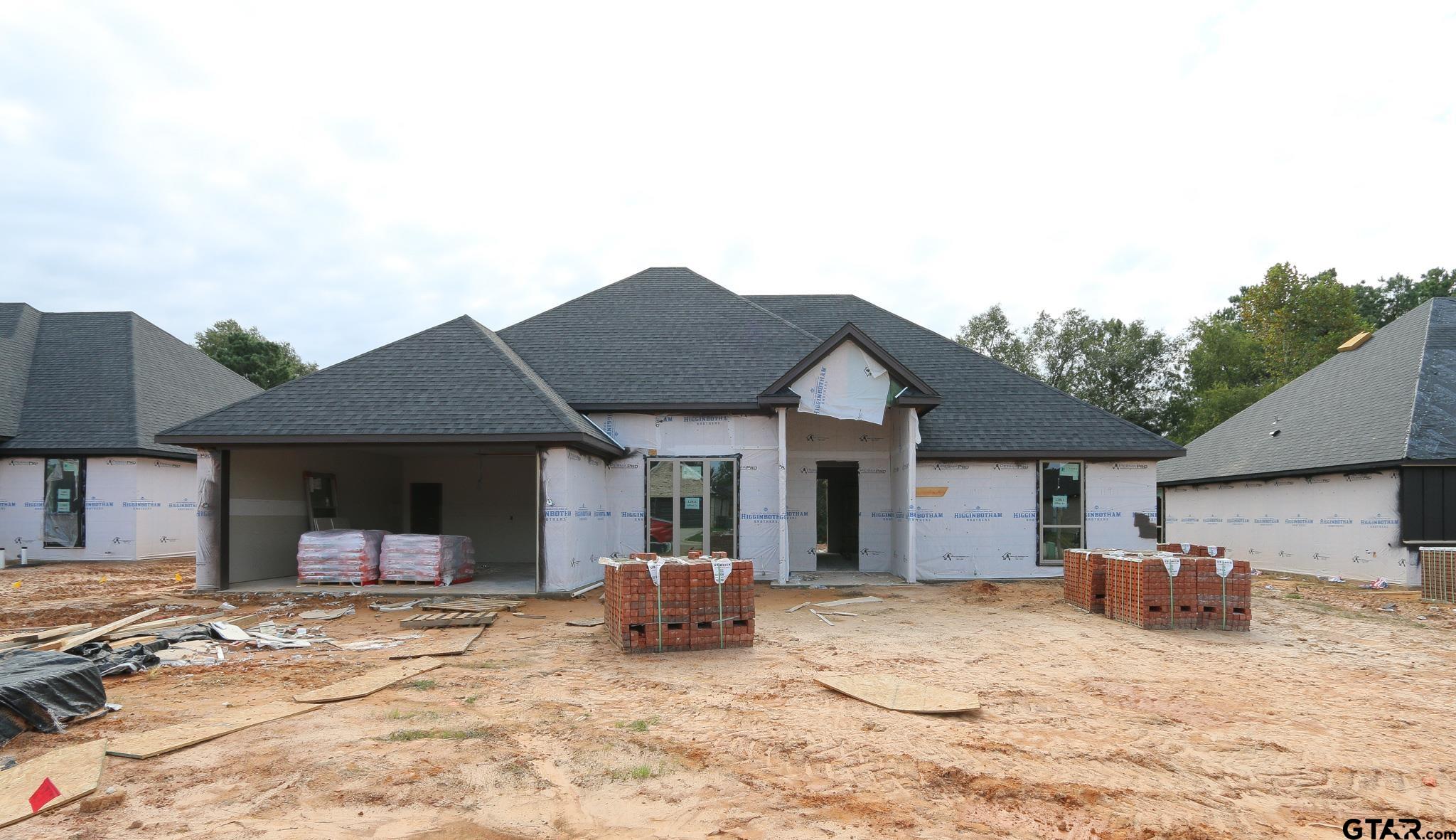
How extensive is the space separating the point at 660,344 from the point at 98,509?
15.1 m

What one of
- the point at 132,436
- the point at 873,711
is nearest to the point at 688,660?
the point at 873,711

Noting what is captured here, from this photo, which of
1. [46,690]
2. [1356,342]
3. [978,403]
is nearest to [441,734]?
[46,690]

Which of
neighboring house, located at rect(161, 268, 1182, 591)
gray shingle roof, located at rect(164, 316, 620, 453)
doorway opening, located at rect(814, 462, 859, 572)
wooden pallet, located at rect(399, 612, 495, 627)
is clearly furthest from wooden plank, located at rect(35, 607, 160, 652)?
doorway opening, located at rect(814, 462, 859, 572)

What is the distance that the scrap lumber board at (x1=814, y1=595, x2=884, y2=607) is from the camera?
44.3ft

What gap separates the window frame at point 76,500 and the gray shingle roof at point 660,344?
1148 centimetres

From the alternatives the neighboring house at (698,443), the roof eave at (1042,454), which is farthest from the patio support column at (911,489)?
the roof eave at (1042,454)

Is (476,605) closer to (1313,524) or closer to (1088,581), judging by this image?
(1088,581)

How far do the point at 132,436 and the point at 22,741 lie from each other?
58.1 ft

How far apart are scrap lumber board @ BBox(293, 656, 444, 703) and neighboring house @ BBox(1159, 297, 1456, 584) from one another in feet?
62.9

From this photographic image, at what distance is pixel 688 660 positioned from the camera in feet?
29.7

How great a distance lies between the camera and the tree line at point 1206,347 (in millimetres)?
36438

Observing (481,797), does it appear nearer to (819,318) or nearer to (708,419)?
(708,419)

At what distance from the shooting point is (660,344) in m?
19.3

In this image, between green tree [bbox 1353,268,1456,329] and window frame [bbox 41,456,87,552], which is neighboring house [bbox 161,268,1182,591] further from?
green tree [bbox 1353,268,1456,329]
